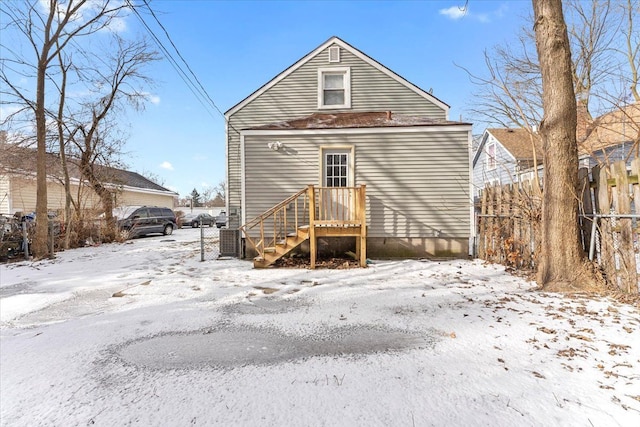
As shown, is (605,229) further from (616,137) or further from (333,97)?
(616,137)

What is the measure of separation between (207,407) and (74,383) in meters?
1.30

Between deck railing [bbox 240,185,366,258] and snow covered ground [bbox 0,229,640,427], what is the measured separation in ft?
6.62

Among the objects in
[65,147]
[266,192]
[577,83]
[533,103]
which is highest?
[577,83]

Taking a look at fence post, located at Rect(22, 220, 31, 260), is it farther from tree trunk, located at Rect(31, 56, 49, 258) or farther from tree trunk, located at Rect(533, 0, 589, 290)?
tree trunk, located at Rect(533, 0, 589, 290)

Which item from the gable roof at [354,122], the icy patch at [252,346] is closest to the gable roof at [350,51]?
the gable roof at [354,122]

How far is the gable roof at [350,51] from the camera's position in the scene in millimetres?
10320

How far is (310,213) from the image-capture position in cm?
711

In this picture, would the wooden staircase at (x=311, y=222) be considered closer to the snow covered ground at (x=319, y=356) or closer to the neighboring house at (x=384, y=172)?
the neighboring house at (x=384, y=172)

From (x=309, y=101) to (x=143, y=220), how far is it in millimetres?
10896

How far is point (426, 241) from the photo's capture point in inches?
329

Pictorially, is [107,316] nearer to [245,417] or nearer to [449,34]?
[245,417]

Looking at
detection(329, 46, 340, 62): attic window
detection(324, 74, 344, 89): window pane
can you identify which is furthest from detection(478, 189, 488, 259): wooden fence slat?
detection(329, 46, 340, 62): attic window

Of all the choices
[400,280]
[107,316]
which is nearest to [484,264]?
[400,280]

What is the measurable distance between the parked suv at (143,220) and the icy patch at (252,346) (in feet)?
42.4
